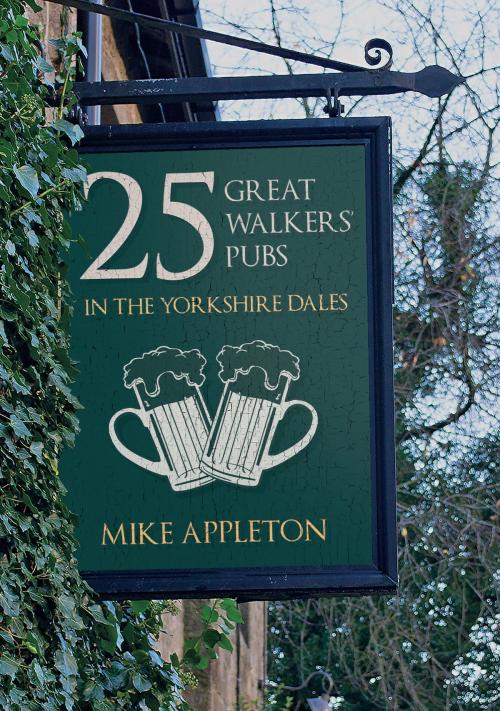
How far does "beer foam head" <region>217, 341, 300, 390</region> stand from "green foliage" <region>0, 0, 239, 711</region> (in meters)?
0.47

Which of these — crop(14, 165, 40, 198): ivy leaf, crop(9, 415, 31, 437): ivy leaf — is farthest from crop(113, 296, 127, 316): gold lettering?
crop(9, 415, 31, 437): ivy leaf

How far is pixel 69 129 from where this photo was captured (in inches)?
171

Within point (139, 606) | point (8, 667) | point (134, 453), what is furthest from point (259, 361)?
point (8, 667)

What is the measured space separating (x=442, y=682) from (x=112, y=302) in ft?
34.5

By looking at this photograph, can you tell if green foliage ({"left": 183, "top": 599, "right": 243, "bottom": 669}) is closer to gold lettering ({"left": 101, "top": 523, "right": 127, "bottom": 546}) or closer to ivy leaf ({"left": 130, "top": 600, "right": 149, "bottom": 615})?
ivy leaf ({"left": 130, "top": 600, "right": 149, "bottom": 615})

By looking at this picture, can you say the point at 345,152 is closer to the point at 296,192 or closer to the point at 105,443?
the point at 296,192

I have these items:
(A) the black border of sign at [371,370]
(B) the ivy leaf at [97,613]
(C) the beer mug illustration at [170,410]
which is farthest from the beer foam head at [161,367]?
(B) the ivy leaf at [97,613]

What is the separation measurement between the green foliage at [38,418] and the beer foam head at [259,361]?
1.53 feet

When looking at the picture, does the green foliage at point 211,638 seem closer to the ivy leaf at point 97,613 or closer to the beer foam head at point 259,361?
the ivy leaf at point 97,613

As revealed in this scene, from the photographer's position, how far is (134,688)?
4660mm

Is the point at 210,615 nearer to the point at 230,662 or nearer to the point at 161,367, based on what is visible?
the point at 161,367

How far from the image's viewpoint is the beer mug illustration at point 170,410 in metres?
4.22

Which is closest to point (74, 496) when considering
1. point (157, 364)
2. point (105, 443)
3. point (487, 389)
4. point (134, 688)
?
point (105, 443)

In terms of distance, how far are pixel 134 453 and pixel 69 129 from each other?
3.36ft
